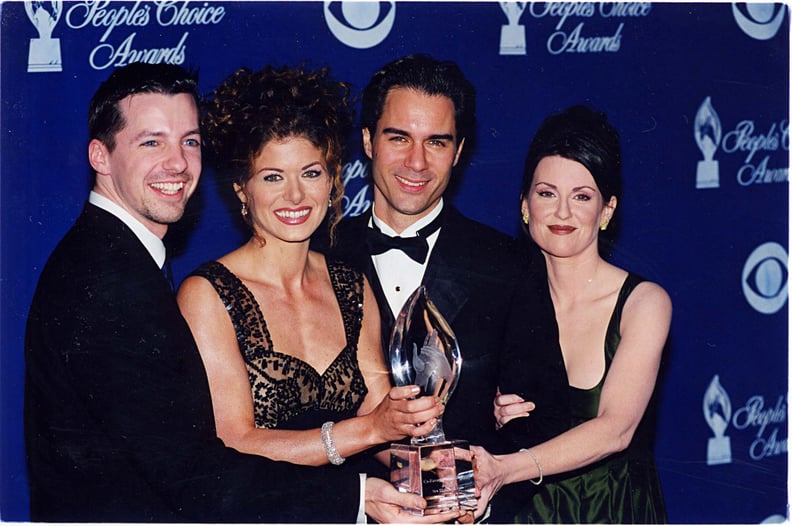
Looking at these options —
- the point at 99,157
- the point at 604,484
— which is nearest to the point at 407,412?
the point at 604,484

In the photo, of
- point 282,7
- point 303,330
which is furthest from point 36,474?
point 282,7

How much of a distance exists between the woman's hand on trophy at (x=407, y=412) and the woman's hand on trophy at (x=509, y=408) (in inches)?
10.9

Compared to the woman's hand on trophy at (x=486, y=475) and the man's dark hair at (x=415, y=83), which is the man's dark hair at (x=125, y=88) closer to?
the man's dark hair at (x=415, y=83)

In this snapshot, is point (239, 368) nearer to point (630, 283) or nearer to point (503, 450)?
point (503, 450)

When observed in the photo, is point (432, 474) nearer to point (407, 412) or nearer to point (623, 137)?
point (407, 412)

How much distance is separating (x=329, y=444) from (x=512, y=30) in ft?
4.36

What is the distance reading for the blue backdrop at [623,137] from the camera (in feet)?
9.09

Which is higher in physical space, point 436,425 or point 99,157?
point 99,157

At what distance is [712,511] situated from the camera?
2.94 metres

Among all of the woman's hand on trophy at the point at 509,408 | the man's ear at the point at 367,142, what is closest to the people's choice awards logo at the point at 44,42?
the man's ear at the point at 367,142

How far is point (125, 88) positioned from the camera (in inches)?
107

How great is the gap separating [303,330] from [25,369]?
841mm

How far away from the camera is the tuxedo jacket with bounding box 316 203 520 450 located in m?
2.77

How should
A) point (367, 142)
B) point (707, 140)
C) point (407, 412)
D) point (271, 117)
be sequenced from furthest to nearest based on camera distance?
point (707, 140) → point (367, 142) → point (271, 117) → point (407, 412)
